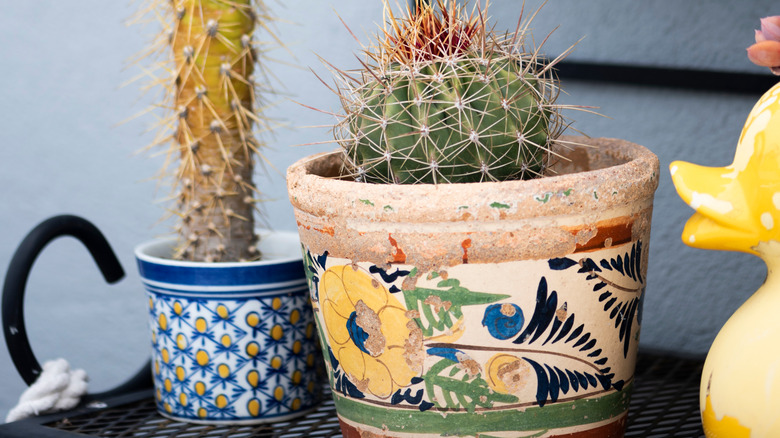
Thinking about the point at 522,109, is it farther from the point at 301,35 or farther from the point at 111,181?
the point at 111,181

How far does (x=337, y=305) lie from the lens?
0.63 meters

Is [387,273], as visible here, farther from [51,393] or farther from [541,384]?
[51,393]

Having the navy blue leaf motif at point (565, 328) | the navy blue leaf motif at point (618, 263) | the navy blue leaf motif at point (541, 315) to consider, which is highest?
the navy blue leaf motif at point (618, 263)

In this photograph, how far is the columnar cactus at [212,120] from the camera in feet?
2.68

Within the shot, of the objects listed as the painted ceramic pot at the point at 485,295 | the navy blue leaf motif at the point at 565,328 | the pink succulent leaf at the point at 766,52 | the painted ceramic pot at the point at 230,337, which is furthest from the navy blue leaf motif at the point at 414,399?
the pink succulent leaf at the point at 766,52

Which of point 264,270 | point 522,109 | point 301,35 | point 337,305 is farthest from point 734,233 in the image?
point 301,35

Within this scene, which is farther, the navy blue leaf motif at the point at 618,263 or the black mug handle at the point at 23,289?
the black mug handle at the point at 23,289

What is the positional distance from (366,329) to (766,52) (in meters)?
0.35

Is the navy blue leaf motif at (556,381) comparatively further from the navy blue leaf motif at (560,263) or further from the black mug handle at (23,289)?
the black mug handle at (23,289)

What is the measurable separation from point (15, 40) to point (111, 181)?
1.08ft

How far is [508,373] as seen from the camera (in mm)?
599

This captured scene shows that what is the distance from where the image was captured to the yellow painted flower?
0.56m

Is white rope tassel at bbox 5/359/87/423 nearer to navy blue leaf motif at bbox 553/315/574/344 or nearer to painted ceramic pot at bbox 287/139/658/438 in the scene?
painted ceramic pot at bbox 287/139/658/438

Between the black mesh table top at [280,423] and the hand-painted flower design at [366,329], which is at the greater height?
the hand-painted flower design at [366,329]
